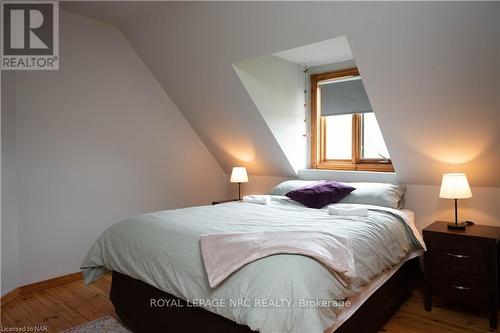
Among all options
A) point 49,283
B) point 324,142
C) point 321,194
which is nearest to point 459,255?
point 321,194

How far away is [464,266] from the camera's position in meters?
2.42

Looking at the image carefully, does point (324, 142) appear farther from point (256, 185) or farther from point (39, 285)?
point (39, 285)

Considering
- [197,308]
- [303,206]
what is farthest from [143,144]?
[197,308]

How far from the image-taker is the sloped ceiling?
7.05 ft

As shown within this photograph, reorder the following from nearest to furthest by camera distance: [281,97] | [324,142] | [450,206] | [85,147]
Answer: [450,206] < [85,147] < [281,97] < [324,142]

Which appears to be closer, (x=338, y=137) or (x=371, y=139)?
(x=371, y=139)

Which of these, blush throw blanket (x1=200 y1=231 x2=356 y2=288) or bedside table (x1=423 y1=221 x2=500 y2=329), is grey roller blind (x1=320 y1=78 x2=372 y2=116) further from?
blush throw blanket (x1=200 y1=231 x2=356 y2=288)

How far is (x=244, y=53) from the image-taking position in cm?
306

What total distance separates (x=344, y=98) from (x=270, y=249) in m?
2.67

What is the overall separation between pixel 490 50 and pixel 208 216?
2199 millimetres

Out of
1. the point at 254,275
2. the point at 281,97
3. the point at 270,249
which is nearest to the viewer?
the point at 254,275

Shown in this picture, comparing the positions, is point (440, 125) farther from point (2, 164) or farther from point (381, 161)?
point (2, 164)

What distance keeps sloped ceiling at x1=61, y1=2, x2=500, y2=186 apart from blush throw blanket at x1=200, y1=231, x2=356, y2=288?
1421 mm

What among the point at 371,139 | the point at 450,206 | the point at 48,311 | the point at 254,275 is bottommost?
the point at 48,311
